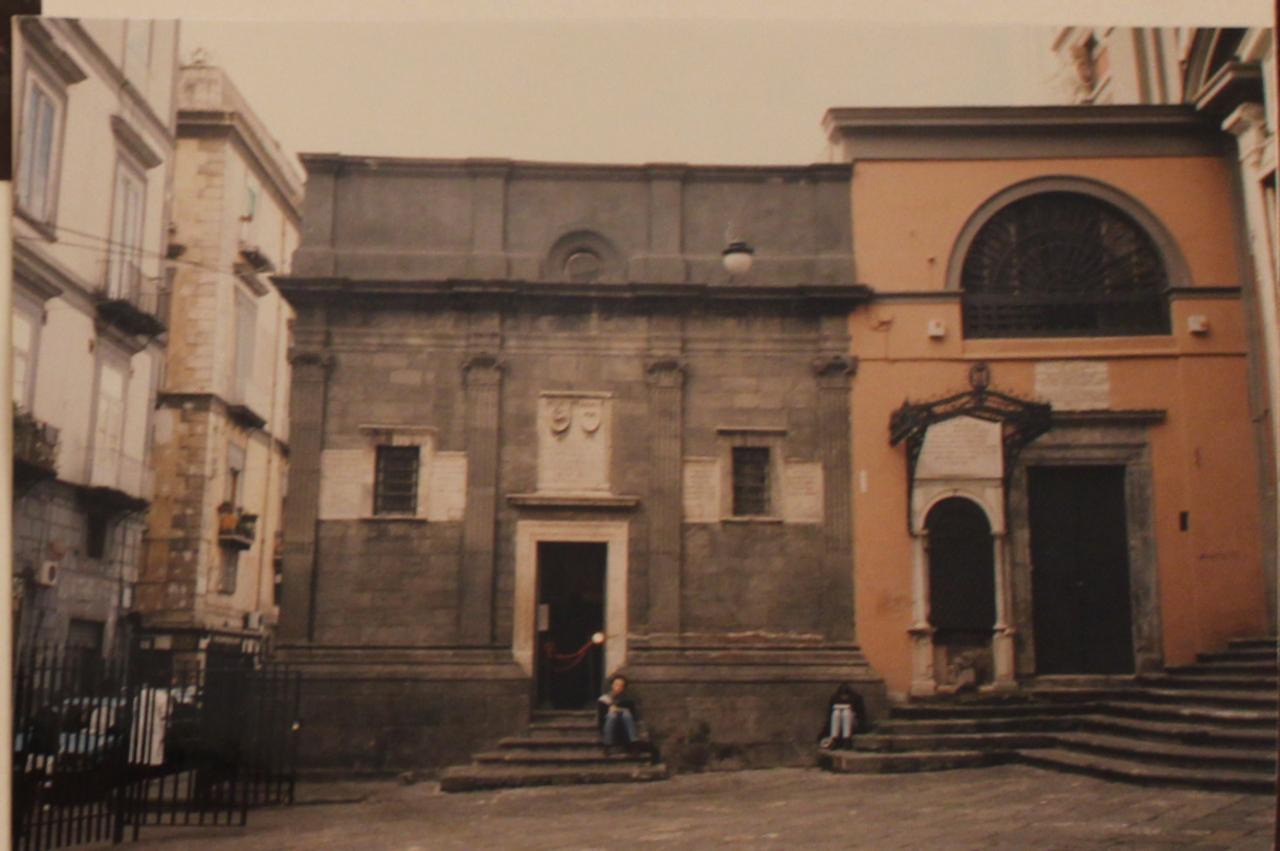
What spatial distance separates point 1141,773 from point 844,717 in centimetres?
128

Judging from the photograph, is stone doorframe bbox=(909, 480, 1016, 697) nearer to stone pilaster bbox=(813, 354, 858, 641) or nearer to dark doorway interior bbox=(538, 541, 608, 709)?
stone pilaster bbox=(813, 354, 858, 641)

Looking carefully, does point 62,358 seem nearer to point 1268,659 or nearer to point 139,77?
point 139,77

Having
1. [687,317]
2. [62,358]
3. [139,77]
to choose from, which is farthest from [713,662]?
[139,77]

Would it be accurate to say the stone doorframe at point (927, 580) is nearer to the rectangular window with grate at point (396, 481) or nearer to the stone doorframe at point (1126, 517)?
the stone doorframe at point (1126, 517)

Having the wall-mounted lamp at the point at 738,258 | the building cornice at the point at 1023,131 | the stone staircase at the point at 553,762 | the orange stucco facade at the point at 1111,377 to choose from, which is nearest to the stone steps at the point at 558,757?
the stone staircase at the point at 553,762

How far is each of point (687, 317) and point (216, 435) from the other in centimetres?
242

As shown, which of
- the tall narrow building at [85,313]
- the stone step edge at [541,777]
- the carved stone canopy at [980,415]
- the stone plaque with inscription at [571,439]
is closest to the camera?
the tall narrow building at [85,313]

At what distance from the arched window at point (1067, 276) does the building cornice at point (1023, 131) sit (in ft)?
0.89

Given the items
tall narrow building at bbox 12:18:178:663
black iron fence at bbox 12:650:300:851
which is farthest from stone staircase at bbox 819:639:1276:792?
tall narrow building at bbox 12:18:178:663

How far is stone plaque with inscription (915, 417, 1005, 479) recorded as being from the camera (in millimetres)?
5586

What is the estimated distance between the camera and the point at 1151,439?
Result: 529cm

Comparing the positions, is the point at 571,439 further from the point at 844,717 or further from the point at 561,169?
the point at 844,717

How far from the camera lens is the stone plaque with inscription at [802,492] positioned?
5566mm

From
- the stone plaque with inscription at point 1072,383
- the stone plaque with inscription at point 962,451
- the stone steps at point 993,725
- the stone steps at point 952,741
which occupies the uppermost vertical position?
the stone plaque with inscription at point 1072,383
